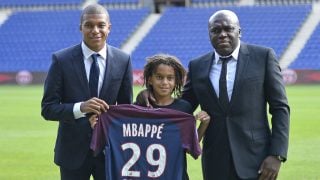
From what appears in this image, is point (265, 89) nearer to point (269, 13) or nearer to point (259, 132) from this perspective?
point (259, 132)

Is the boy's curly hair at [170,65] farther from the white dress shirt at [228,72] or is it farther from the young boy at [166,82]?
the white dress shirt at [228,72]

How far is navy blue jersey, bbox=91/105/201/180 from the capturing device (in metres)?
4.38

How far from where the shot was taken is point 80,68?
4465mm

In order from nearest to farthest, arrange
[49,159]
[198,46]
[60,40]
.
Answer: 1. [49,159]
2. [198,46]
3. [60,40]

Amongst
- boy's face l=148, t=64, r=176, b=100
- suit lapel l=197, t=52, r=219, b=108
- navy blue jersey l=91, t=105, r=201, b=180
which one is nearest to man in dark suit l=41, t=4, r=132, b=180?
navy blue jersey l=91, t=105, r=201, b=180

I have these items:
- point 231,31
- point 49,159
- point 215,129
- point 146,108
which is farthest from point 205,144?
point 49,159

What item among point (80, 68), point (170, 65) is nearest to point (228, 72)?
point (170, 65)

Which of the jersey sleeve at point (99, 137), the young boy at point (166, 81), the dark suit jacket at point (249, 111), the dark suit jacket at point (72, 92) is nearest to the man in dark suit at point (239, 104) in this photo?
the dark suit jacket at point (249, 111)

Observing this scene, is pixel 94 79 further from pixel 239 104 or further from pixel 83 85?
pixel 239 104

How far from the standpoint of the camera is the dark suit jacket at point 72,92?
4.43 m

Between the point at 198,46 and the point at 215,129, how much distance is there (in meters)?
28.1

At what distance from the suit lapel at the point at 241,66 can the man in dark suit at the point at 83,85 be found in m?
0.82

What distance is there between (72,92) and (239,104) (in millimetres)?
1162

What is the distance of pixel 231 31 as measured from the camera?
165 inches
